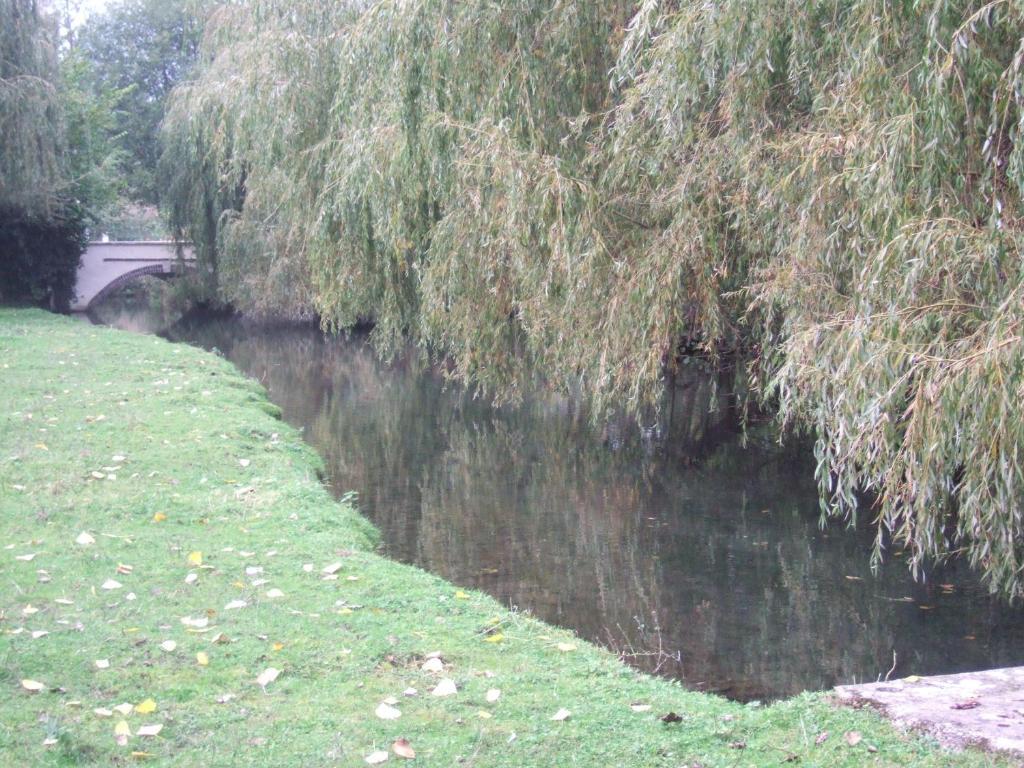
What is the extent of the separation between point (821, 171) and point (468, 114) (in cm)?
367

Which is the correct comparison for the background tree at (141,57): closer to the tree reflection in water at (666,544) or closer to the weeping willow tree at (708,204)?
the tree reflection in water at (666,544)

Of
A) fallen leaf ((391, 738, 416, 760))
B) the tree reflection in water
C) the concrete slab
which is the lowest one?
the tree reflection in water

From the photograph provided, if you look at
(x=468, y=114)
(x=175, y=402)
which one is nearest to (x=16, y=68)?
(x=175, y=402)

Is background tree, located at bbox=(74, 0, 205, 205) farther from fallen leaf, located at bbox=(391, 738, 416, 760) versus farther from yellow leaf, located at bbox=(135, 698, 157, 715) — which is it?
fallen leaf, located at bbox=(391, 738, 416, 760)

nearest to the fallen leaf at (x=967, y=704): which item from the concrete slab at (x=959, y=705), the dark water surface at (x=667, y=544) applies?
the concrete slab at (x=959, y=705)

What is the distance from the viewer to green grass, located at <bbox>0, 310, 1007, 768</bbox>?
361 centimetres

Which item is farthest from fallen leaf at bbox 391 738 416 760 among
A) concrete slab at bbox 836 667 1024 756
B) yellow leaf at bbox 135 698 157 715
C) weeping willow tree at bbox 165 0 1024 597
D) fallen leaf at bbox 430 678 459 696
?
weeping willow tree at bbox 165 0 1024 597

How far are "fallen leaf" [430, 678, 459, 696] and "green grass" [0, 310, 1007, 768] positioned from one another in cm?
5

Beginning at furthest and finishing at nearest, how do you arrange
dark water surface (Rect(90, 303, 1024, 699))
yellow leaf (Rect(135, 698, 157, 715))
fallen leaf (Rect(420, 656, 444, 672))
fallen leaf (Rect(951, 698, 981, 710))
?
dark water surface (Rect(90, 303, 1024, 699)) → fallen leaf (Rect(420, 656, 444, 672)) → yellow leaf (Rect(135, 698, 157, 715)) → fallen leaf (Rect(951, 698, 981, 710))

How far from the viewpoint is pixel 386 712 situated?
13.0 ft

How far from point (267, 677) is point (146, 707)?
552 millimetres

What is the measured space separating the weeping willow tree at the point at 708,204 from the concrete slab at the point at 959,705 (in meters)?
0.98

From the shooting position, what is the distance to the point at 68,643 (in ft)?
14.8

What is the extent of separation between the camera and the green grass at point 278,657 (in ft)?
11.8
